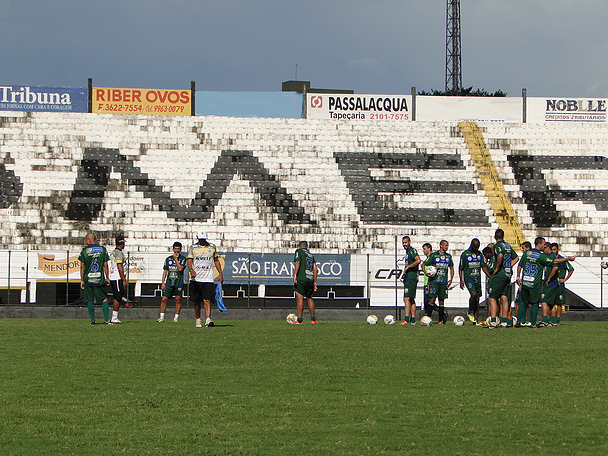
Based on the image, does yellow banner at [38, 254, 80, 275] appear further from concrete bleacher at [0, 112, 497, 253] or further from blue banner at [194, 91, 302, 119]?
blue banner at [194, 91, 302, 119]

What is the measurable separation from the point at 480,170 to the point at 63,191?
18011mm

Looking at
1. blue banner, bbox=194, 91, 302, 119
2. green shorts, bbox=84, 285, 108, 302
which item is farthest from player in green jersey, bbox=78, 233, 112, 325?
blue banner, bbox=194, 91, 302, 119

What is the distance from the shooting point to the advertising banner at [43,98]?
33.1 m

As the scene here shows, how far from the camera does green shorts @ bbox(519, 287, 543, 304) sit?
1458cm

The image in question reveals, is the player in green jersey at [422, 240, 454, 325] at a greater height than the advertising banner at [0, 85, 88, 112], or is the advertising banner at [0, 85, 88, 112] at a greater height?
the advertising banner at [0, 85, 88, 112]

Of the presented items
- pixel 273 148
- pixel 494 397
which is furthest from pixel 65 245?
pixel 494 397

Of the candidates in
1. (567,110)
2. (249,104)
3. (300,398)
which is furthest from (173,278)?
(567,110)

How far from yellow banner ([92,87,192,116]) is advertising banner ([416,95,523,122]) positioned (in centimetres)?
1151

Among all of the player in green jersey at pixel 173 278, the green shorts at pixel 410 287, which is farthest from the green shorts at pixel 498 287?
the player in green jersey at pixel 173 278

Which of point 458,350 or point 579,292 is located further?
point 579,292

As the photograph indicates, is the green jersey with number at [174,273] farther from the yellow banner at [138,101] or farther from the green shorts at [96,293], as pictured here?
the yellow banner at [138,101]

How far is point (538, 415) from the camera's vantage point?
5281 mm

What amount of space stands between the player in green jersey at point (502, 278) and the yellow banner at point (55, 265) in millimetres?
13672

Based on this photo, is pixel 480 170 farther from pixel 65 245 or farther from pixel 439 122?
pixel 65 245
